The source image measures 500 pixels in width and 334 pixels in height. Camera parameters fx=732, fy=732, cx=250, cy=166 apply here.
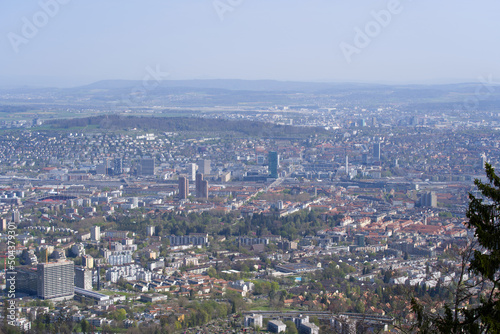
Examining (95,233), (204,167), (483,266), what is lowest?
(204,167)

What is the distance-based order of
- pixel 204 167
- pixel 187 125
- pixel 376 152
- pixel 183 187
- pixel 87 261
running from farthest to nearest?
pixel 187 125
pixel 376 152
pixel 204 167
pixel 183 187
pixel 87 261

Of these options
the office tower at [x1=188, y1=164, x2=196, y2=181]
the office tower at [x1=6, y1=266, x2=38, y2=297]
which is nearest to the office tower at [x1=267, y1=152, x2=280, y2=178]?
the office tower at [x1=188, y1=164, x2=196, y2=181]

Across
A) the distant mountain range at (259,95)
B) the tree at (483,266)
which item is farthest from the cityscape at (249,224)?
the distant mountain range at (259,95)

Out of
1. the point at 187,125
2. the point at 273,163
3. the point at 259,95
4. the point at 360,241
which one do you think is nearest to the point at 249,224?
the point at 360,241

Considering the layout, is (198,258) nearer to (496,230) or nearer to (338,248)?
(338,248)

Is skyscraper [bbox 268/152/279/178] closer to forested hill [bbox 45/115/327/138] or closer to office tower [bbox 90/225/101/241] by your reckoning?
forested hill [bbox 45/115/327/138]

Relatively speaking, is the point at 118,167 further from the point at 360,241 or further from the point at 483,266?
the point at 483,266

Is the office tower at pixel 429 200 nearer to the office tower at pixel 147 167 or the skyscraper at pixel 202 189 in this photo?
the skyscraper at pixel 202 189
